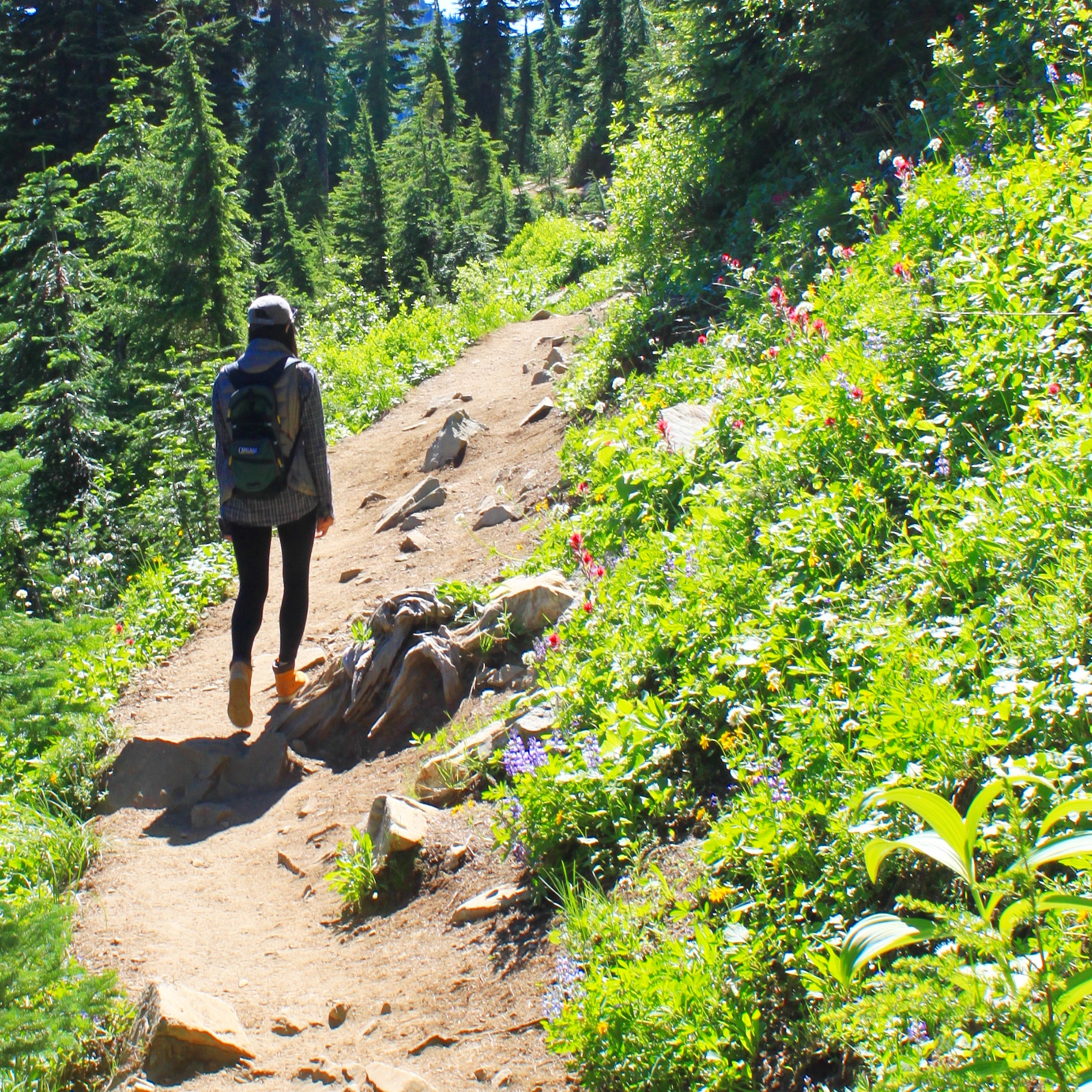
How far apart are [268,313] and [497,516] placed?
274 cm

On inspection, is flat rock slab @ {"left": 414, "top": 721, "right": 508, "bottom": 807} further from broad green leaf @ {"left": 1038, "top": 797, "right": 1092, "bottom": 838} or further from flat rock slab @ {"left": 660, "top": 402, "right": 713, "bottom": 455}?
broad green leaf @ {"left": 1038, "top": 797, "right": 1092, "bottom": 838}

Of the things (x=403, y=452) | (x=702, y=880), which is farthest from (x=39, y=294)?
(x=702, y=880)

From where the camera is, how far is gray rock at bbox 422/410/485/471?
9.75m

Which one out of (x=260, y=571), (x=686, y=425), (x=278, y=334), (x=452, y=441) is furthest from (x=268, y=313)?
(x=452, y=441)

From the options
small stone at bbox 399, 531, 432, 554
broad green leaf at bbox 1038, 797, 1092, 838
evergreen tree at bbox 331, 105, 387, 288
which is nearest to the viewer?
broad green leaf at bbox 1038, 797, 1092, 838

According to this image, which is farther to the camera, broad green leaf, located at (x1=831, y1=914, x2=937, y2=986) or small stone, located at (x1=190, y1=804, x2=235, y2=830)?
small stone, located at (x1=190, y1=804, x2=235, y2=830)

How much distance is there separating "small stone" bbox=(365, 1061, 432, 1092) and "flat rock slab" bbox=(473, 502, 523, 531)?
4723mm

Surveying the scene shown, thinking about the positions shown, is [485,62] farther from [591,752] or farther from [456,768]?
[591,752]

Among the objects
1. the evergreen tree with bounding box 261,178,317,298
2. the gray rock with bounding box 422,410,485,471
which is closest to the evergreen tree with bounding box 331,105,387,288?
the evergreen tree with bounding box 261,178,317,298

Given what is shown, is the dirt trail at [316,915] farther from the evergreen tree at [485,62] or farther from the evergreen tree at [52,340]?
the evergreen tree at [485,62]

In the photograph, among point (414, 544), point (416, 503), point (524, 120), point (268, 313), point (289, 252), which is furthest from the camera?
point (524, 120)

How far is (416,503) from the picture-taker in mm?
8586

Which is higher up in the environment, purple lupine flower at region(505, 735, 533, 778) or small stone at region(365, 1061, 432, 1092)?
purple lupine flower at region(505, 735, 533, 778)

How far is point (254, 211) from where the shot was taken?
99.7 ft
